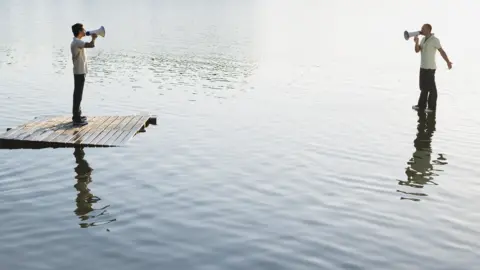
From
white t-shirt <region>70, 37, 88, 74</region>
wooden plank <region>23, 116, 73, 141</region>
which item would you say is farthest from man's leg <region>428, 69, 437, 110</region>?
wooden plank <region>23, 116, 73, 141</region>

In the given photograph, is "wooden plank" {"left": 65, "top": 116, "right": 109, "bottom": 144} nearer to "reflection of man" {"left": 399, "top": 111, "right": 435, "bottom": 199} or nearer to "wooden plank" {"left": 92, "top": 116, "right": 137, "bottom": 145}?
"wooden plank" {"left": 92, "top": 116, "right": 137, "bottom": 145}

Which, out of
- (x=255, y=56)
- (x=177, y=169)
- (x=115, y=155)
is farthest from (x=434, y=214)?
(x=255, y=56)

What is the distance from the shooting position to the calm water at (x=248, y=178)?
7.70 m

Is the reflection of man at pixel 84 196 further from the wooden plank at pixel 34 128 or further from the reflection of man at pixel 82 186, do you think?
the wooden plank at pixel 34 128

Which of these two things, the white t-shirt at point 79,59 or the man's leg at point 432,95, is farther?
the man's leg at point 432,95

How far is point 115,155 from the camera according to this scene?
12.3 metres

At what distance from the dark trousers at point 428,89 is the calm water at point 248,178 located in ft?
2.10

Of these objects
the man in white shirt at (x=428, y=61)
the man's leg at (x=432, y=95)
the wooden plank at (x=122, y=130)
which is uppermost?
the man in white shirt at (x=428, y=61)

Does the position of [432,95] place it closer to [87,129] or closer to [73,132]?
[87,129]

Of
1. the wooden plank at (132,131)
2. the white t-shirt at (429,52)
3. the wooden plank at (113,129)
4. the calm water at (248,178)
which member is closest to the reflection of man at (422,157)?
the calm water at (248,178)

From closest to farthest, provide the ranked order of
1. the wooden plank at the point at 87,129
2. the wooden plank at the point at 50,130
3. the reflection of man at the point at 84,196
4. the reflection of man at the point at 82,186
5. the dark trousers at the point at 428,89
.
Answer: the reflection of man at the point at 84,196, the reflection of man at the point at 82,186, the wooden plank at the point at 50,130, the wooden plank at the point at 87,129, the dark trousers at the point at 428,89

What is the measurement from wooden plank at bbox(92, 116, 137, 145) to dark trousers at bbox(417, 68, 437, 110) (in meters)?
8.61

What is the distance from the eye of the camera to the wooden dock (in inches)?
500

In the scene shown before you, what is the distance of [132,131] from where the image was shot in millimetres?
14078
